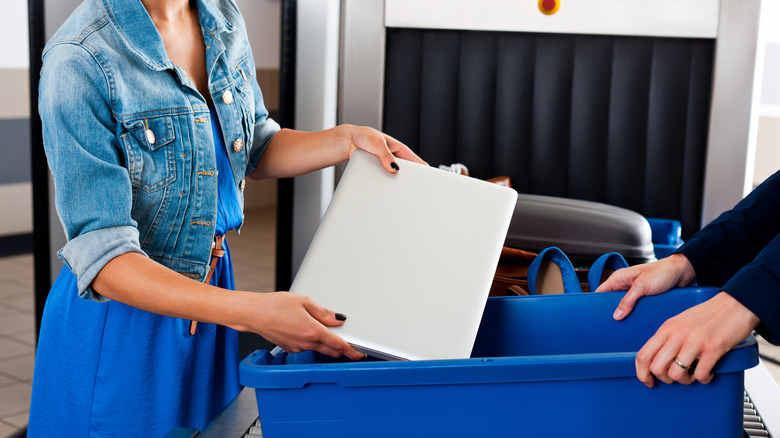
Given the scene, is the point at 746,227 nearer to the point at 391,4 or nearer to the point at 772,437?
→ the point at 772,437

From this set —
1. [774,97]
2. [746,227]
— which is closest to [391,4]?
[746,227]

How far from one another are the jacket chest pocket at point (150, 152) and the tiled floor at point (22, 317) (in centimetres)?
162

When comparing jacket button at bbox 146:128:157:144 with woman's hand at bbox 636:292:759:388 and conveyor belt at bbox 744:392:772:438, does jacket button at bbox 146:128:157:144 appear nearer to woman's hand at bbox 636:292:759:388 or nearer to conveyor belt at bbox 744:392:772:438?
conveyor belt at bbox 744:392:772:438

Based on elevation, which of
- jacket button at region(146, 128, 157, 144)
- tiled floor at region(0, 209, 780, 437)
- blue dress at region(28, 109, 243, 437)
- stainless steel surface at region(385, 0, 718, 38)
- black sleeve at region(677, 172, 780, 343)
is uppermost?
stainless steel surface at region(385, 0, 718, 38)

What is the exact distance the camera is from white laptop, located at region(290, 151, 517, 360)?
694 millimetres

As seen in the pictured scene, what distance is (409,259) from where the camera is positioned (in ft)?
2.44

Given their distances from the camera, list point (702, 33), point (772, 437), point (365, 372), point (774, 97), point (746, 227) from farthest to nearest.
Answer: point (774, 97) → point (702, 33) → point (746, 227) → point (772, 437) → point (365, 372)

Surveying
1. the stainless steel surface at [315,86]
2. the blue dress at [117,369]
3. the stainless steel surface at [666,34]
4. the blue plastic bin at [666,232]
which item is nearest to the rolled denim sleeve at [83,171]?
the blue dress at [117,369]

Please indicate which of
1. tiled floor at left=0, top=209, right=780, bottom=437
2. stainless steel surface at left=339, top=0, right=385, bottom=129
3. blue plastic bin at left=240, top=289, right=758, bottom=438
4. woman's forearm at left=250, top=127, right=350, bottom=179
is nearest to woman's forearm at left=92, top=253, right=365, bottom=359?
blue plastic bin at left=240, top=289, right=758, bottom=438

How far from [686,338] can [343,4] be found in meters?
1.06

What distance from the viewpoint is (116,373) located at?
0.90m

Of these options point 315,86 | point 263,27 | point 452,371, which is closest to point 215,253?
point 452,371

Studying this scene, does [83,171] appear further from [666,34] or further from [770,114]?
[770,114]

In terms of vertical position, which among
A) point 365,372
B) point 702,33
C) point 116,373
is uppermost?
point 702,33
